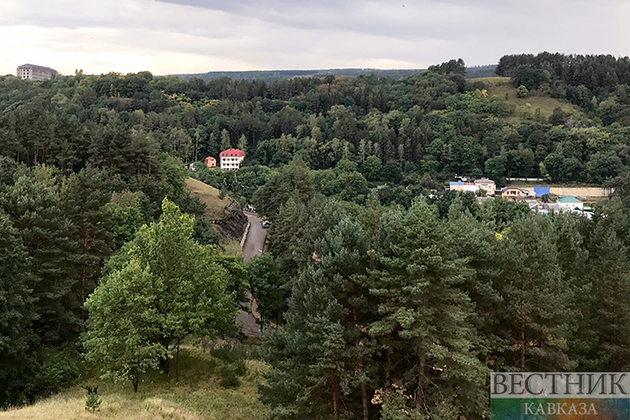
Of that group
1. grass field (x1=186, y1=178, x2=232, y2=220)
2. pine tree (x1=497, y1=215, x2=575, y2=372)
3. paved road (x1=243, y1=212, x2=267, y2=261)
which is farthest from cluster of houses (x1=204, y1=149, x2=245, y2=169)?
pine tree (x1=497, y1=215, x2=575, y2=372)

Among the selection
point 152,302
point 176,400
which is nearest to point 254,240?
point 152,302

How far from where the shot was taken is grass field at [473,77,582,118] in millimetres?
144988

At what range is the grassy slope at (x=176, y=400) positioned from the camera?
17.2 metres

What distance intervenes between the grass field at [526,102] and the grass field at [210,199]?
356ft

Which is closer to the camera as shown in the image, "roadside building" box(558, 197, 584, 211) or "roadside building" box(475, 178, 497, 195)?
"roadside building" box(558, 197, 584, 211)

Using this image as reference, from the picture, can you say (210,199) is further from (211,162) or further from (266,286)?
(211,162)

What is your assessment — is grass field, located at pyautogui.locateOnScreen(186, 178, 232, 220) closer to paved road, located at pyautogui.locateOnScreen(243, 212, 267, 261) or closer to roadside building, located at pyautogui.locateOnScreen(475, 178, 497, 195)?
paved road, located at pyautogui.locateOnScreen(243, 212, 267, 261)

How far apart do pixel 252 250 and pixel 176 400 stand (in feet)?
126

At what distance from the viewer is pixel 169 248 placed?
2297cm

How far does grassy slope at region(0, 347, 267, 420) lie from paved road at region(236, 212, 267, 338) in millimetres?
9969

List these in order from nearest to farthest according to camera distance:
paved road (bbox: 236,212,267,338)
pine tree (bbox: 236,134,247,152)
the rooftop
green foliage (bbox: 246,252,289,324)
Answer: green foliage (bbox: 246,252,289,324)
paved road (bbox: 236,212,267,338)
the rooftop
pine tree (bbox: 236,134,247,152)

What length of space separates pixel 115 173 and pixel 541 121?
124 metres

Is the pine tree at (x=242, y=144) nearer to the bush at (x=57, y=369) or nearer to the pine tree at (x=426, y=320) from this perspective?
the bush at (x=57, y=369)

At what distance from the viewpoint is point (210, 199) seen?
6662 cm
